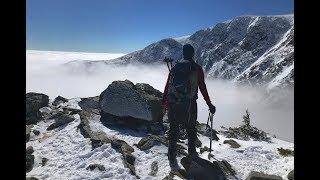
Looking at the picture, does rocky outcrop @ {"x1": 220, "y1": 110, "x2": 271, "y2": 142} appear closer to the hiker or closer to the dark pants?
the dark pants

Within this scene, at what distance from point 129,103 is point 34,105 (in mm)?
4847

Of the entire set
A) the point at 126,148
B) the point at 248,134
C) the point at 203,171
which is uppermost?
the point at 126,148

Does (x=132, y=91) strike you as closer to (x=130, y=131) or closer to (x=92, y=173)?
(x=130, y=131)

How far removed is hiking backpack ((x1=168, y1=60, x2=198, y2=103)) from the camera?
36.2 ft

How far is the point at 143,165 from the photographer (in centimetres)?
1100

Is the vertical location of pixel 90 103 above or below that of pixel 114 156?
above

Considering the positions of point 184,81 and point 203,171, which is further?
point 184,81

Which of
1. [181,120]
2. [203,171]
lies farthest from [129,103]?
[203,171]

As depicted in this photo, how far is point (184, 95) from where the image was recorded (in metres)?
11.1

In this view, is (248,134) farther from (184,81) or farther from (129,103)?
(184,81)

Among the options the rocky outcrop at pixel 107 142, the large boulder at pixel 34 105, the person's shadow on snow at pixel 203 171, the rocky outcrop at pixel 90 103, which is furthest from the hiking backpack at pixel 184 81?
the rocky outcrop at pixel 90 103
